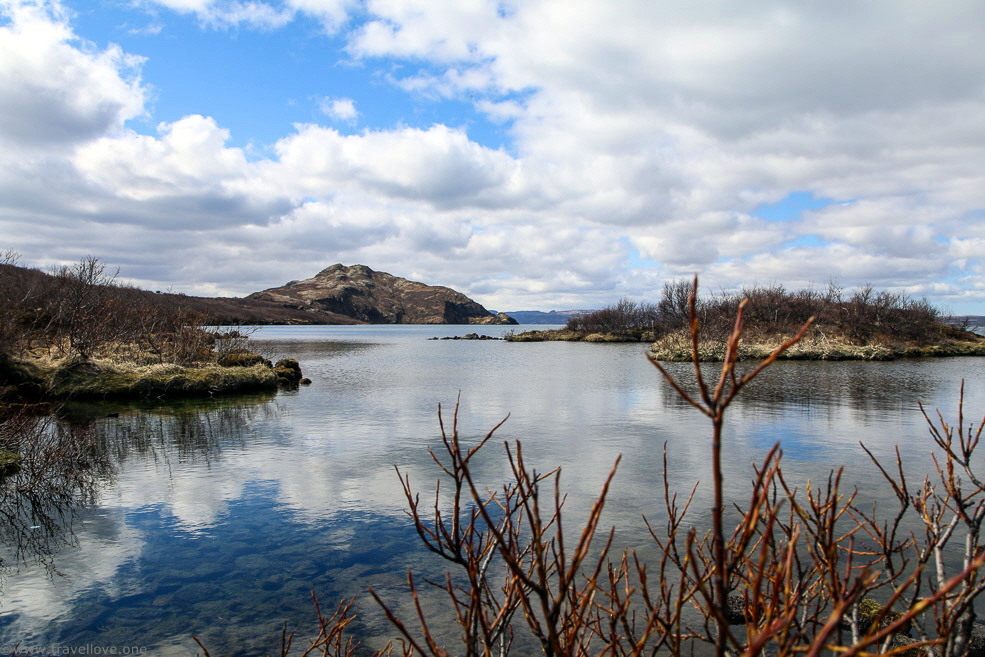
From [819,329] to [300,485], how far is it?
55.1m

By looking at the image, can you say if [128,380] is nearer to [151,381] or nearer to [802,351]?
[151,381]

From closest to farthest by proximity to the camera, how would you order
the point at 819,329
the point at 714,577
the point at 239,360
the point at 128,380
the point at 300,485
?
the point at 714,577
the point at 300,485
the point at 128,380
the point at 239,360
the point at 819,329

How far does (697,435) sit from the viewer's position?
18391mm

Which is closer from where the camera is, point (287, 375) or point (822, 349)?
point (287, 375)

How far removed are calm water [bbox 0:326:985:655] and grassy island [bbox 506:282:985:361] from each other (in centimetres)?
1892

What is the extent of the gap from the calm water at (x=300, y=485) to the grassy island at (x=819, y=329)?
1892 cm

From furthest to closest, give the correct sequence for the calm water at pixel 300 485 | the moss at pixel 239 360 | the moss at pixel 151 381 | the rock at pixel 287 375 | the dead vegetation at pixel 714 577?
the moss at pixel 239 360, the rock at pixel 287 375, the moss at pixel 151 381, the calm water at pixel 300 485, the dead vegetation at pixel 714 577

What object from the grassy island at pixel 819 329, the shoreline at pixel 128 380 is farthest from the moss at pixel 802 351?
the shoreline at pixel 128 380

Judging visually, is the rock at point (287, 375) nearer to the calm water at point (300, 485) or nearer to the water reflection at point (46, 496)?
the calm water at point (300, 485)

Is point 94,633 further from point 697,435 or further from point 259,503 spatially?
point 697,435

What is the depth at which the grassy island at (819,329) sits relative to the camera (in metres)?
47.2

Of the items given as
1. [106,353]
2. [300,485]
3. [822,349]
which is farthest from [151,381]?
[822,349]

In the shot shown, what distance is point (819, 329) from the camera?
56188mm

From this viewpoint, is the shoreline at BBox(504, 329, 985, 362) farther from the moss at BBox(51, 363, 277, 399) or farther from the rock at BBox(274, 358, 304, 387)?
the moss at BBox(51, 363, 277, 399)
